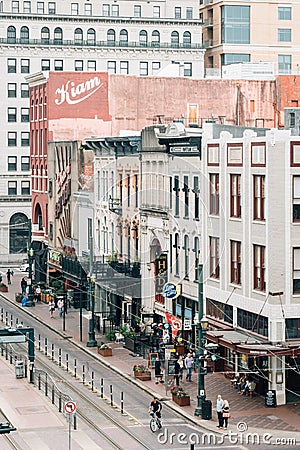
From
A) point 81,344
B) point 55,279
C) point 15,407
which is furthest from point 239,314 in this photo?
point 55,279

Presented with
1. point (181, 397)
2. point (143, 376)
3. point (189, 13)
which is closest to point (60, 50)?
point (189, 13)

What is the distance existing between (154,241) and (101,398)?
17.7m

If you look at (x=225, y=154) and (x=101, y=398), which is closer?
(x=101, y=398)

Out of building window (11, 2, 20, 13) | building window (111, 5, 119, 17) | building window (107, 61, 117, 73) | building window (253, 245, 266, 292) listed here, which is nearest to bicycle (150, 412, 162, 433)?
building window (253, 245, 266, 292)

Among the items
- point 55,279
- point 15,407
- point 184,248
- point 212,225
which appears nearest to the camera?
point 15,407

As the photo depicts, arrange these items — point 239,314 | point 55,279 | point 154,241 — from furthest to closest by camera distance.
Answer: point 55,279
point 154,241
point 239,314

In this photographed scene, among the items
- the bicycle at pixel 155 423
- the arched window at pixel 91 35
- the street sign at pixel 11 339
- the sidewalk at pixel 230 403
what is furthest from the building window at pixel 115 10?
the bicycle at pixel 155 423

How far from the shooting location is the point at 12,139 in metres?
135

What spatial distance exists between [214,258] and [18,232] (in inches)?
2998

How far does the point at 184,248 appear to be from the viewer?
220 ft

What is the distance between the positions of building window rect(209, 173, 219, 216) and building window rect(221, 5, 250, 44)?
76.5 m

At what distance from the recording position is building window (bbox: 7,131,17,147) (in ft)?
441

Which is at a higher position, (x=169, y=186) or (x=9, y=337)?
(x=169, y=186)

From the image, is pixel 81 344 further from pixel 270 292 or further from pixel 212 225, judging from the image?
pixel 270 292
